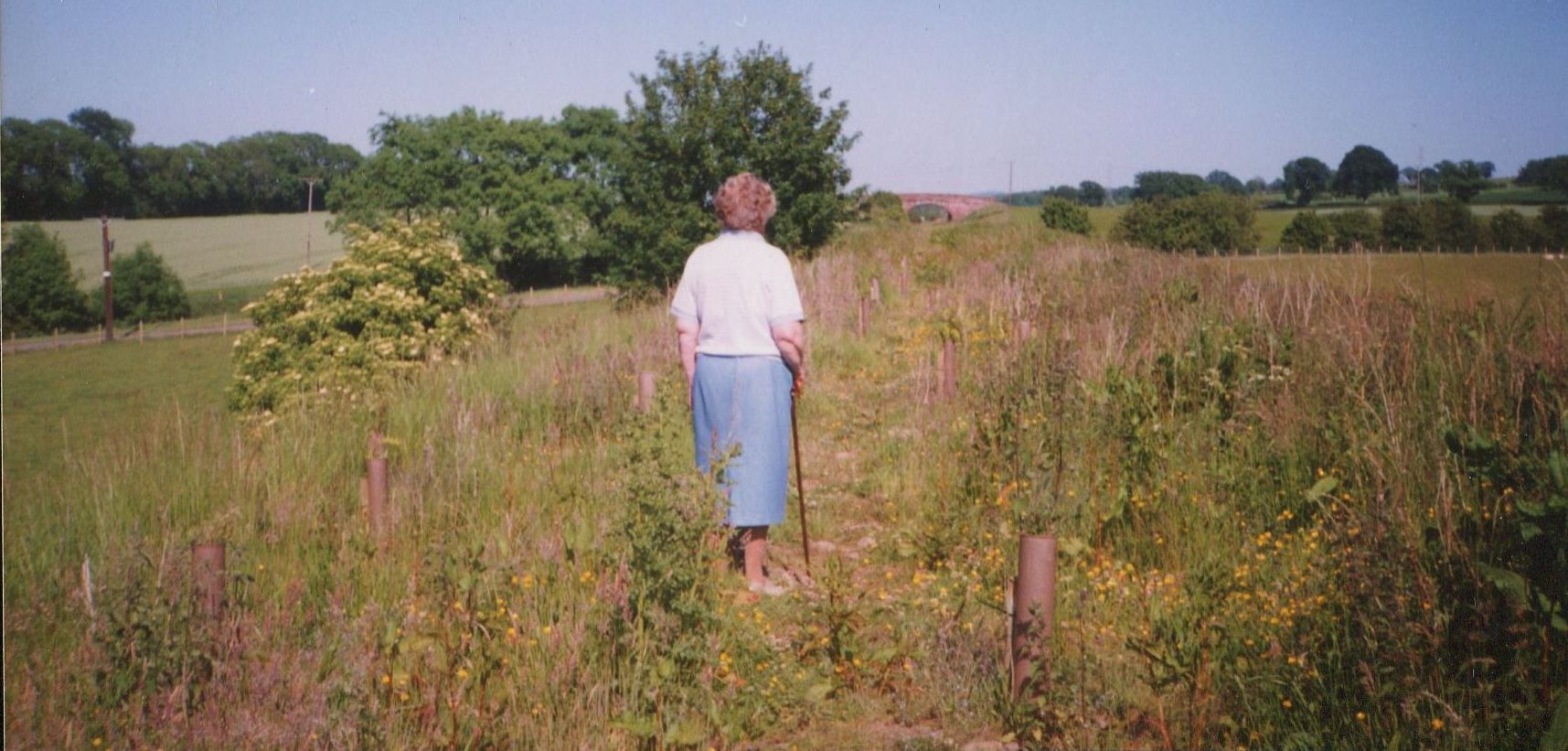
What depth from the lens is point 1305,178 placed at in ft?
80.5

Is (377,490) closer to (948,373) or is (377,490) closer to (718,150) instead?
(948,373)

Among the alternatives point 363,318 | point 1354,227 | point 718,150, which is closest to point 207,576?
point 363,318

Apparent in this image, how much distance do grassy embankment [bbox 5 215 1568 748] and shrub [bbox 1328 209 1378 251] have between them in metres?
18.3

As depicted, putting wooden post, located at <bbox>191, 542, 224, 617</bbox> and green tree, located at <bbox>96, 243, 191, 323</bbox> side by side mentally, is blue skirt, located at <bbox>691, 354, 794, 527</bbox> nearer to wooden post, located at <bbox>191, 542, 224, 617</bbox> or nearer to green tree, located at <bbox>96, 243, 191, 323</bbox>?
wooden post, located at <bbox>191, 542, 224, 617</bbox>

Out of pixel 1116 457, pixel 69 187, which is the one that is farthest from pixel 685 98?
pixel 1116 457

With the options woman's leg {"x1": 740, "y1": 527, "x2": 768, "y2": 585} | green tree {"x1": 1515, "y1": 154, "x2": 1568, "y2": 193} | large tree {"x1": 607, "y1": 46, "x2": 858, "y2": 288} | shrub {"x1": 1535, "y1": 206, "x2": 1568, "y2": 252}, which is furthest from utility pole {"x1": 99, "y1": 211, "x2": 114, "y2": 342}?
shrub {"x1": 1535, "y1": 206, "x2": 1568, "y2": 252}

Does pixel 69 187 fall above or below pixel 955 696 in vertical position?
above

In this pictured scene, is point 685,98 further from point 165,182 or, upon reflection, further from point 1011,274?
point 165,182

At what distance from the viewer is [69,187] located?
30.7ft

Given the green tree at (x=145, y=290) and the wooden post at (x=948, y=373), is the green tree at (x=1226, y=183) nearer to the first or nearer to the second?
the wooden post at (x=948, y=373)

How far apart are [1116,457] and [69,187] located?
30.8 ft

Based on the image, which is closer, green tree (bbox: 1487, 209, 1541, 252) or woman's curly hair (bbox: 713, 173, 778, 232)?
woman's curly hair (bbox: 713, 173, 778, 232)

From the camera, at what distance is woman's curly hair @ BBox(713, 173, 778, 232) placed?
4.61m

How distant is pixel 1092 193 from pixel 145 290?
42.2 meters
